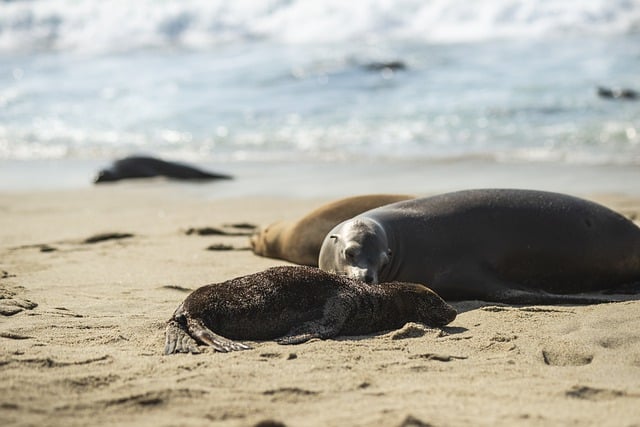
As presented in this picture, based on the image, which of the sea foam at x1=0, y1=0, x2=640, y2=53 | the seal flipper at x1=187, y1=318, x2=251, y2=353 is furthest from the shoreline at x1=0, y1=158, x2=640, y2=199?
the sea foam at x1=0, y1=0, x2=640, y2=53

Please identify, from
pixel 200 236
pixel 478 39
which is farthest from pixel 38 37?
pixel 200 236

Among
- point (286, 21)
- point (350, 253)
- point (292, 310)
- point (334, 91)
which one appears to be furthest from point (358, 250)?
point (286, 21)

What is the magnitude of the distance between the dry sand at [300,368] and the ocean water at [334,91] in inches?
192

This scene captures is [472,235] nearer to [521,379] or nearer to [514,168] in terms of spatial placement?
[521,379]

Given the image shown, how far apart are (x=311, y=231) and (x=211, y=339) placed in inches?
100

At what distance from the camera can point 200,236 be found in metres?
7.45

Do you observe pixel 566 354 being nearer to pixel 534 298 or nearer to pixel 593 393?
pixel 593 393

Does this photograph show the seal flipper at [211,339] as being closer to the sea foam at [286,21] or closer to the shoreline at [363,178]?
the shoreline at [363,178]

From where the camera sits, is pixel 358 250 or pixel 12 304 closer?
pixel 12 304

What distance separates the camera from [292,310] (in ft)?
13.7

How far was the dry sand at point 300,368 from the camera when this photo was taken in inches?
119

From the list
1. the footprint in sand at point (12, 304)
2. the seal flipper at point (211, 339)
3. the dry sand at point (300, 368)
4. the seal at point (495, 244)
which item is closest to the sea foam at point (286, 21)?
the seal at point (495, 244)

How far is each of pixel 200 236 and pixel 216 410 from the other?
4.45 metres

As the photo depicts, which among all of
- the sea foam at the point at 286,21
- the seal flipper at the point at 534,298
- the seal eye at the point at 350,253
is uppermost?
the sea foam at the point at 286,21
